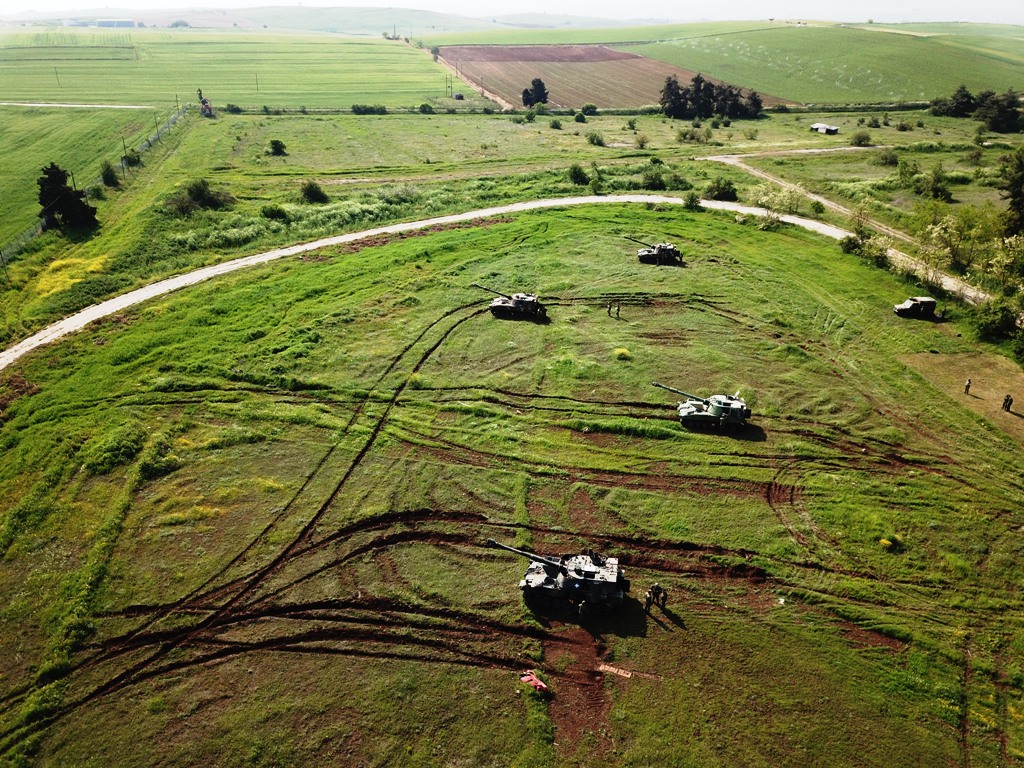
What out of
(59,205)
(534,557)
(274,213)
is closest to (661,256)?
(534,557)

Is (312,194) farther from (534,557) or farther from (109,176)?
(534,557)

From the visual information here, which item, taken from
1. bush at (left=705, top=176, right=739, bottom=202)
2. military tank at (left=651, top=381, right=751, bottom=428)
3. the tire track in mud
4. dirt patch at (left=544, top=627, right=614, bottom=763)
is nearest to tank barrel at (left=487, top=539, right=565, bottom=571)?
dirt patch at (left=544, top=627, right=614, bottom=763)

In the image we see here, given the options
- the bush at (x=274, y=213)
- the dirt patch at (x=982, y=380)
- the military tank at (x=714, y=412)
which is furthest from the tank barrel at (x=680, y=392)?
the bush at (x=274, y=213)

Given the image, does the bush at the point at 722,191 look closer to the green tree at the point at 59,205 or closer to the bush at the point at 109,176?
the green tree at the point at 59,205

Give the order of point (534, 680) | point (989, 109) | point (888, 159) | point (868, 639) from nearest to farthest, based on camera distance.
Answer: point (534, 680) < point (868, 639) < point (888, 159) < point (989, 109)

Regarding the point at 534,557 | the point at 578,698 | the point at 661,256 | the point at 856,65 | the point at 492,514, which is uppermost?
the point at 856,65

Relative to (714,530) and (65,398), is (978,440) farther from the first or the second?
(65,398)

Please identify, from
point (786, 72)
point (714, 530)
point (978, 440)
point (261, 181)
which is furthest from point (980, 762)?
point (786, 72)
